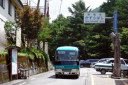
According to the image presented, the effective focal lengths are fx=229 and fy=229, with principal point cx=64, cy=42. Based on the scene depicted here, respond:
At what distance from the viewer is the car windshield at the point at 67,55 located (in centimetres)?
2022

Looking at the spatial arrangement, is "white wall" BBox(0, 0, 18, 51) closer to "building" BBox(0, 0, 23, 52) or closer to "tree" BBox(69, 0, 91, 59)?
"building" BBox(0, 0, 23, 52)

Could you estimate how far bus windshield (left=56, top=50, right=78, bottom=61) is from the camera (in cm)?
2022

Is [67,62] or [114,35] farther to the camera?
[114,35]

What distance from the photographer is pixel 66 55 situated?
66.6 feet

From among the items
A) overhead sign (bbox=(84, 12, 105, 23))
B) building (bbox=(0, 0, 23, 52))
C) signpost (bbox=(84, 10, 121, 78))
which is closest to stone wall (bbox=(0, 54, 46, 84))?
building (bbox=(0, 0, 23, 52))

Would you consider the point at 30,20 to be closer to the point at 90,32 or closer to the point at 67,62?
the point at 67,62

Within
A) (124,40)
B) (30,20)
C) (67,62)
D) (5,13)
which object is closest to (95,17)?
(67,62)

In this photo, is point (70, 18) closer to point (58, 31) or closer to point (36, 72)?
point (58, 31)

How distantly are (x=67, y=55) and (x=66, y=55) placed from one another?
9 centimetres

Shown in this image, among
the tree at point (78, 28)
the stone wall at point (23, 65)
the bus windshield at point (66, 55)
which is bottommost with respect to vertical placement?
the stone wall at point (23, 65)

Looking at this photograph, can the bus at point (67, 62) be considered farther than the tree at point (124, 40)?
No

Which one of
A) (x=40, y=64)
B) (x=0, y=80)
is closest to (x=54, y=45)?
(x=40, y=64)

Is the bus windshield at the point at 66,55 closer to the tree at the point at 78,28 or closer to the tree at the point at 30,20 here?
the tree at the point at 30,20

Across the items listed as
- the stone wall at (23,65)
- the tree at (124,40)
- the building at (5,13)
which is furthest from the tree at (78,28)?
the building at (5,13)
